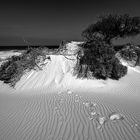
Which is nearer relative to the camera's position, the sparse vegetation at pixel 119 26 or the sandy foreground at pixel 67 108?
the sandy foreground at pixel 67 108

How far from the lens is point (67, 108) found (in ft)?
15.0

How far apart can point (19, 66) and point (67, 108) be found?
452 centimetres

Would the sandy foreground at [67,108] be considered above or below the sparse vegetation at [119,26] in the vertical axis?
below

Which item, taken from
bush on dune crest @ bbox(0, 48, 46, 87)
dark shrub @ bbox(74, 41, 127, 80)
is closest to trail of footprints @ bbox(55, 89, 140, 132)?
dark shrub @ bbox(74, 41, 127, 80)

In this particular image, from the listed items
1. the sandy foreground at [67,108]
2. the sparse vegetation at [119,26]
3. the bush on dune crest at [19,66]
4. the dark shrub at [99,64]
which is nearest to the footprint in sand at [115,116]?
the sandy foreground at [67,108]

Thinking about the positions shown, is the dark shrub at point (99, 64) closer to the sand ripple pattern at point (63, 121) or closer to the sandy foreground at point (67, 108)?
the sandy foreground at point (67, 108)

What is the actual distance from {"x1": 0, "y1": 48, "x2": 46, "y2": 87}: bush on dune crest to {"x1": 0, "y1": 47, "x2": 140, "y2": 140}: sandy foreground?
36cm

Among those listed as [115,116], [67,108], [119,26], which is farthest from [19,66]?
[119,26]

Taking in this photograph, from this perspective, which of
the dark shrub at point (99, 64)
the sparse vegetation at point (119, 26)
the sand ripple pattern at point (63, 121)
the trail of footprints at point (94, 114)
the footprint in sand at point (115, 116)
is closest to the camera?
the sand ripple pattern at point (63, 121)

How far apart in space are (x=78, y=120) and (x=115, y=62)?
493 cm

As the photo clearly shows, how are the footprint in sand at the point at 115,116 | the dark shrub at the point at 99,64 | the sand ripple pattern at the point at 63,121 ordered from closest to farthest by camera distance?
1. the sand ripple pattern at the point at 63,121
2. the footprint in sand at the point at 115,116
3. the dark shrub at the point at 99,64

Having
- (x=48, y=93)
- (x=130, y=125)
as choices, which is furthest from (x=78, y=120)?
(x=48, y=93)

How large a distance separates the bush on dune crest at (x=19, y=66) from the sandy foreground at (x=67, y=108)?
0.36 metres

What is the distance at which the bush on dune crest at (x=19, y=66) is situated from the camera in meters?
7.38
